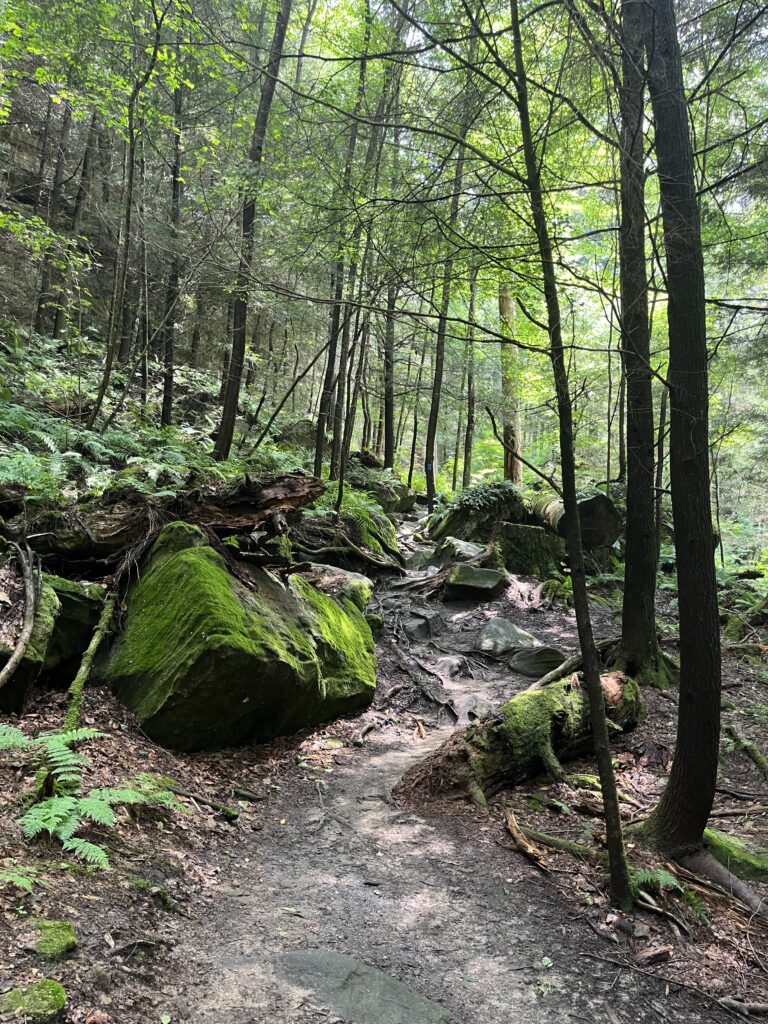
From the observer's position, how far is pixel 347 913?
3.64 meters

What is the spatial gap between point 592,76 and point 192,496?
5.84 meters

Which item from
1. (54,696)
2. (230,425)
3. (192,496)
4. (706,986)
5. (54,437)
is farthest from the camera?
(230,425)

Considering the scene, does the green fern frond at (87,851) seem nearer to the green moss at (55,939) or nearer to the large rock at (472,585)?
the green moss at (55,939)

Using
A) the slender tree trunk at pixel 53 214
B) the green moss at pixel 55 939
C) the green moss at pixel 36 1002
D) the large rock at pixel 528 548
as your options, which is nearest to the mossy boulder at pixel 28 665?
the green moss at pixel 55 939

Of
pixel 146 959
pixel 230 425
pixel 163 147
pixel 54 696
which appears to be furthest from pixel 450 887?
pixel 163 147

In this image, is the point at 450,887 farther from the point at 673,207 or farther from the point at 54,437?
the point at 54,437

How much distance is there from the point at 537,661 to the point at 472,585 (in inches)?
125

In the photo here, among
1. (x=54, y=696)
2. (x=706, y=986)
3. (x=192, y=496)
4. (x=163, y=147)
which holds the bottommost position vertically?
(x=706, y=986)

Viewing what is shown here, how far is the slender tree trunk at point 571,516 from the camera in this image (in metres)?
3.71

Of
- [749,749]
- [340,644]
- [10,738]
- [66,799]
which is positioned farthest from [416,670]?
[10,738]

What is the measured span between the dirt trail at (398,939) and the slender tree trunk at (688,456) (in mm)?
1334

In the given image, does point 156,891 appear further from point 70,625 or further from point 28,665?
point 70,625

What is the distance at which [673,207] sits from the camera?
421cm

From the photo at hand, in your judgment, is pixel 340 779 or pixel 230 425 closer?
pixel 340 779
